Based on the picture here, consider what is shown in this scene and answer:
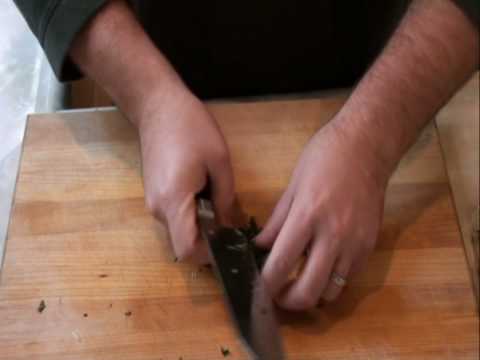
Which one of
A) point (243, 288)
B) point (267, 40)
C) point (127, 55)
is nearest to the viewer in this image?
point (243, 288)

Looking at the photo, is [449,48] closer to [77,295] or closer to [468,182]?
[77,295]

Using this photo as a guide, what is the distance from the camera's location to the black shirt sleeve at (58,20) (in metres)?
0.65

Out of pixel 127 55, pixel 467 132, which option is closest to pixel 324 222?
pixel 127 55

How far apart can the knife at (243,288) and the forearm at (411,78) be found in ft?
0.58

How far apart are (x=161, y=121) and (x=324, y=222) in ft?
0.70

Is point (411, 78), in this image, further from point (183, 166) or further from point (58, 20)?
point (58, 20)

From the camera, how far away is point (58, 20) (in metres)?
0.66

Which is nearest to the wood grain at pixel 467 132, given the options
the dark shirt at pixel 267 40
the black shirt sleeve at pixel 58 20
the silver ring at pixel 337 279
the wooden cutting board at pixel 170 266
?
the dark shirt at pixel 267 40

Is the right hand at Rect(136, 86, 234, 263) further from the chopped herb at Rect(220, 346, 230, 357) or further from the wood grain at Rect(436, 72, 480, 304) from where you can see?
the wood grain at Rect(436, 72, 480, 304)

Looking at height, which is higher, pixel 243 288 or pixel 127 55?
pixel 127 55

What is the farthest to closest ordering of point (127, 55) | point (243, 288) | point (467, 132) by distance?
point (467, 132), point (127, 55), point (243, 288)

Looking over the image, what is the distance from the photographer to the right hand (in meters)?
0.59

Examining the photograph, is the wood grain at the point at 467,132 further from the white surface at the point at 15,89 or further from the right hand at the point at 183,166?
the white surface at the point at 15,89

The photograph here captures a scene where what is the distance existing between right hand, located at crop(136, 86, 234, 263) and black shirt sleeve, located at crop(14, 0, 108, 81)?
0.39 ft
